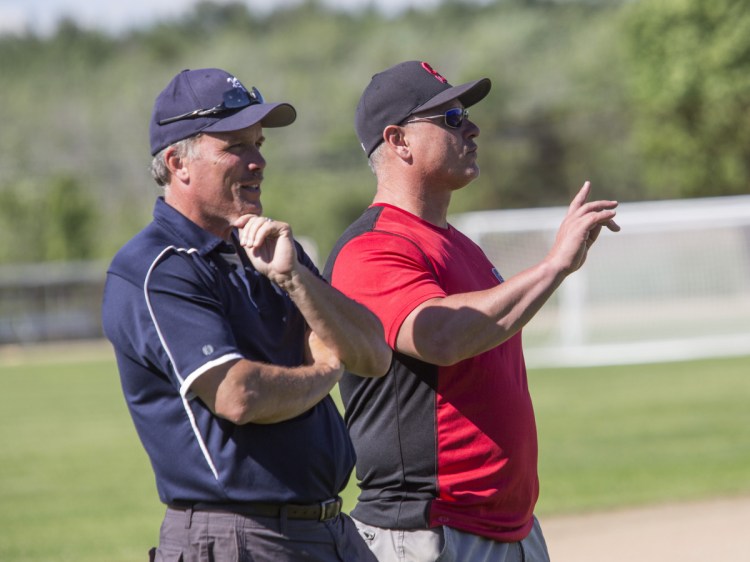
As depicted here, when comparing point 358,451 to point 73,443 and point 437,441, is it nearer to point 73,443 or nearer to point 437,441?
point 437,441

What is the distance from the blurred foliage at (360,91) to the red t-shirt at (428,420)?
47.6 m

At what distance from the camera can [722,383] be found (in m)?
19.8

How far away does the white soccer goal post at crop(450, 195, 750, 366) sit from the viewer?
25469 millimetres

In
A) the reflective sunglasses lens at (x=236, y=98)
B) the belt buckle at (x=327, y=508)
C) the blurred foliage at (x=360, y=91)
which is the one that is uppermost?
the blurred foliage at (x=360, y=91)

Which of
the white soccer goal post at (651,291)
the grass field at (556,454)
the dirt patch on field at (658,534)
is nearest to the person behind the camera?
the dirt patch on field at (658,534)

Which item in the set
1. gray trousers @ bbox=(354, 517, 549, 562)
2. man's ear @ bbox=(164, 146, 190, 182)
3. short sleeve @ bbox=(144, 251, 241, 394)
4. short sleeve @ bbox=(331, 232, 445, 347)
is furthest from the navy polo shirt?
gray trousers @ bbox=(354, 517, 549, 562)

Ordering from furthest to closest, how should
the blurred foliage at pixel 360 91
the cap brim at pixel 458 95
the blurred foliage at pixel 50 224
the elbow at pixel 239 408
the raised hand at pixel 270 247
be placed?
the blurred foliage at pixel 50 224, the blurred foliage at pixel 360 91, the cap brim at pixel 458 95, the raised hand at pixel 270 247, the elbow at pixel 239 408

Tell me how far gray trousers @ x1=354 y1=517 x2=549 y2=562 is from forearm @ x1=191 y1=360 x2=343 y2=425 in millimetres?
871

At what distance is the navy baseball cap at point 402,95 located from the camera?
13.6 ft

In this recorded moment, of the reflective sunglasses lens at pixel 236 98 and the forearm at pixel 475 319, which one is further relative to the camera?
the forearm at pixel 475 319

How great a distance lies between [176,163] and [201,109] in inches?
6.9

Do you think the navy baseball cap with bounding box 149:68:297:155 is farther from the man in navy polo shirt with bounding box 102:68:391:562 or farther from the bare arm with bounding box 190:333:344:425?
the bare arm with bounding box 190:333:344:425

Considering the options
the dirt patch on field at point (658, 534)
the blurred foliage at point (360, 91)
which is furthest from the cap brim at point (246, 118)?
the blurred foliage at point (360, 91)

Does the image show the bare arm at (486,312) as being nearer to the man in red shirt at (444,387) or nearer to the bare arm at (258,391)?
the man in red shirt at (444,387)
